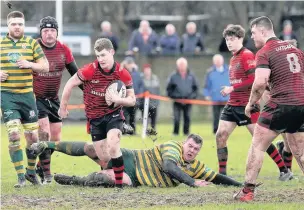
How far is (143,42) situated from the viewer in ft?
98.5

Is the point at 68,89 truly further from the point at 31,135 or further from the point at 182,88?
the point at 182,88

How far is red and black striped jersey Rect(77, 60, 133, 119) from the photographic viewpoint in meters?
13.5

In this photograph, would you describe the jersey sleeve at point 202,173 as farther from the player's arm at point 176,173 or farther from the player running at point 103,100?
the player running at point 103,100

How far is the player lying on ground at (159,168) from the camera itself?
1330cm

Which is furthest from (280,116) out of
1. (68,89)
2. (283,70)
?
(68,89)

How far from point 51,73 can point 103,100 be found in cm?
171

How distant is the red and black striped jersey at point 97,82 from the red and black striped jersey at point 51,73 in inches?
56.5

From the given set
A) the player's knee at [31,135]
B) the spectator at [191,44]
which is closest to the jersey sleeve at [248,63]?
the player's knee at [31,135]

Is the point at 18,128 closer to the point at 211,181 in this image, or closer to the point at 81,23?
the point at 211,181

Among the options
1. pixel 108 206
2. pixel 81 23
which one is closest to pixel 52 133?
pixel 108 206

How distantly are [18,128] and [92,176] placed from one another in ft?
4.32

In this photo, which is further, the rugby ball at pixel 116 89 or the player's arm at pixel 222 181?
the player's arm at pixel 222 181

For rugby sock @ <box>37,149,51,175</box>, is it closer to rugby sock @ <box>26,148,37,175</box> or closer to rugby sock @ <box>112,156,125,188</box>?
rugby sock @ <box>26,148,37,175</box>

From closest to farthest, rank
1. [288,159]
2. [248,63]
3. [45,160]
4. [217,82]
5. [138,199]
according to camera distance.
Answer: [138,199] < [45,160] < [248,63] < [288,159] < [217,82]
